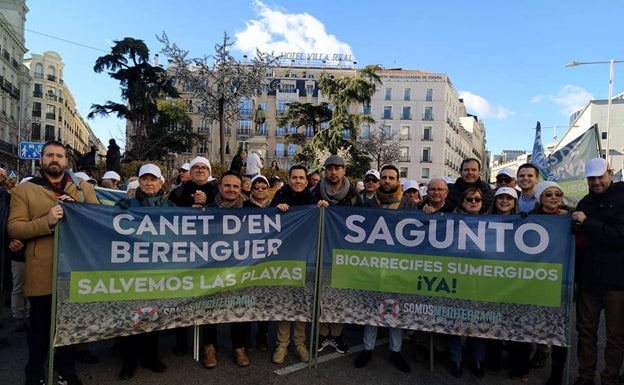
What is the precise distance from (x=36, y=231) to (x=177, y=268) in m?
1.20

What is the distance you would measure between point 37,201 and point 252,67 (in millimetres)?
17088

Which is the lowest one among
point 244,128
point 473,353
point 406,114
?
point 473,353

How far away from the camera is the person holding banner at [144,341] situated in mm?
4152

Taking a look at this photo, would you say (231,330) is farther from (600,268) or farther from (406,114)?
(406,114)

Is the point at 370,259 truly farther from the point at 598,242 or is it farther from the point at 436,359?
the point at 598,242

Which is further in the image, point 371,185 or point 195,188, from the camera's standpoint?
point 371,185

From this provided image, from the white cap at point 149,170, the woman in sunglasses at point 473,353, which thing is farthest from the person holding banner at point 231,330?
the woman in sunglasses at point 473,353

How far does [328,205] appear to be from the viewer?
14.8 feet

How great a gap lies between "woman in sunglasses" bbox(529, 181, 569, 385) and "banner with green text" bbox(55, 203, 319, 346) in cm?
233

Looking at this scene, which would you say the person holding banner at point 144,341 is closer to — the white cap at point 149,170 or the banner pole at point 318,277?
the white cap at point 149,170

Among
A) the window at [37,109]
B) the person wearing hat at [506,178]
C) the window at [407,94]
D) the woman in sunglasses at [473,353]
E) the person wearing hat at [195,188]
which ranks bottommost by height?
the woman in sunglasses at [473,353]

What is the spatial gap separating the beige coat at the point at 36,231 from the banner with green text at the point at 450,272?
8.19 ft

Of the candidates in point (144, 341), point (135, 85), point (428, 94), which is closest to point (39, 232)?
point (144, 341)

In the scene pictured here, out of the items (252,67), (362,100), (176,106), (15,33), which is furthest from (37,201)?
(15,33)
